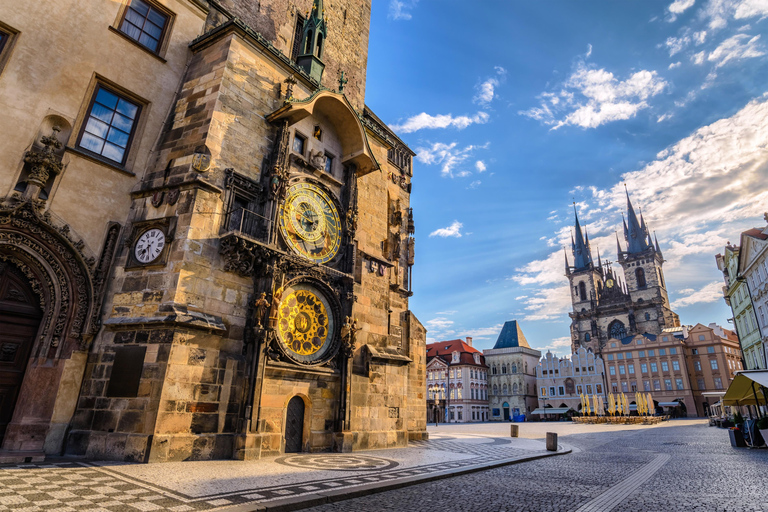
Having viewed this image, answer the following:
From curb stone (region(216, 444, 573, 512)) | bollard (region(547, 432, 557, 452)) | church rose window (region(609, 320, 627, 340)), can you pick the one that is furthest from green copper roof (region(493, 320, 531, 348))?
curb stone (region(216, 444, 573, 512))

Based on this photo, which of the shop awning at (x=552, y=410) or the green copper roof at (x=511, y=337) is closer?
the shop awning at (x=552, y=410)

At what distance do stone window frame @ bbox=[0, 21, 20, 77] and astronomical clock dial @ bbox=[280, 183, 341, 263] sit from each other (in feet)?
24.5

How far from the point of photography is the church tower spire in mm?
16922

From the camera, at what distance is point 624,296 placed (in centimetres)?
9419

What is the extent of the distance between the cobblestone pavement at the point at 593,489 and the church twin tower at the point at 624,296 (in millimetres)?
86281

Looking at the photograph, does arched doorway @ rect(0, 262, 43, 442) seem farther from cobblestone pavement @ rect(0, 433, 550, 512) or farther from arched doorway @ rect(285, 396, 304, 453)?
arched doorway @ rect(285, 396, 304, 453)

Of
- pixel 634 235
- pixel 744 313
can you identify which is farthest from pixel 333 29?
pixel 634 235

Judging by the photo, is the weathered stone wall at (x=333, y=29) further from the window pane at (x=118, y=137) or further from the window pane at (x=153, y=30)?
the window pane at (x=118, y=137)

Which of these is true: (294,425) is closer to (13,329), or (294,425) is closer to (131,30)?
(13,329)

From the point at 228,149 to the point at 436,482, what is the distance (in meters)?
10.4

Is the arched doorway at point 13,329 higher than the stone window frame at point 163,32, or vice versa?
the stone window frame at point 163,32

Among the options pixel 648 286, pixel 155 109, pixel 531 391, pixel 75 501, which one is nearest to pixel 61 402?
pixel 75 501

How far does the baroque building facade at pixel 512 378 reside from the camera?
7831 centimetres

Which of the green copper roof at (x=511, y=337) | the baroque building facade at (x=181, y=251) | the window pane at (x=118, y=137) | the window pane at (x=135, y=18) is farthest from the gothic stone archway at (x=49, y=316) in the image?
the green copper roof at (x=511, y=337)
